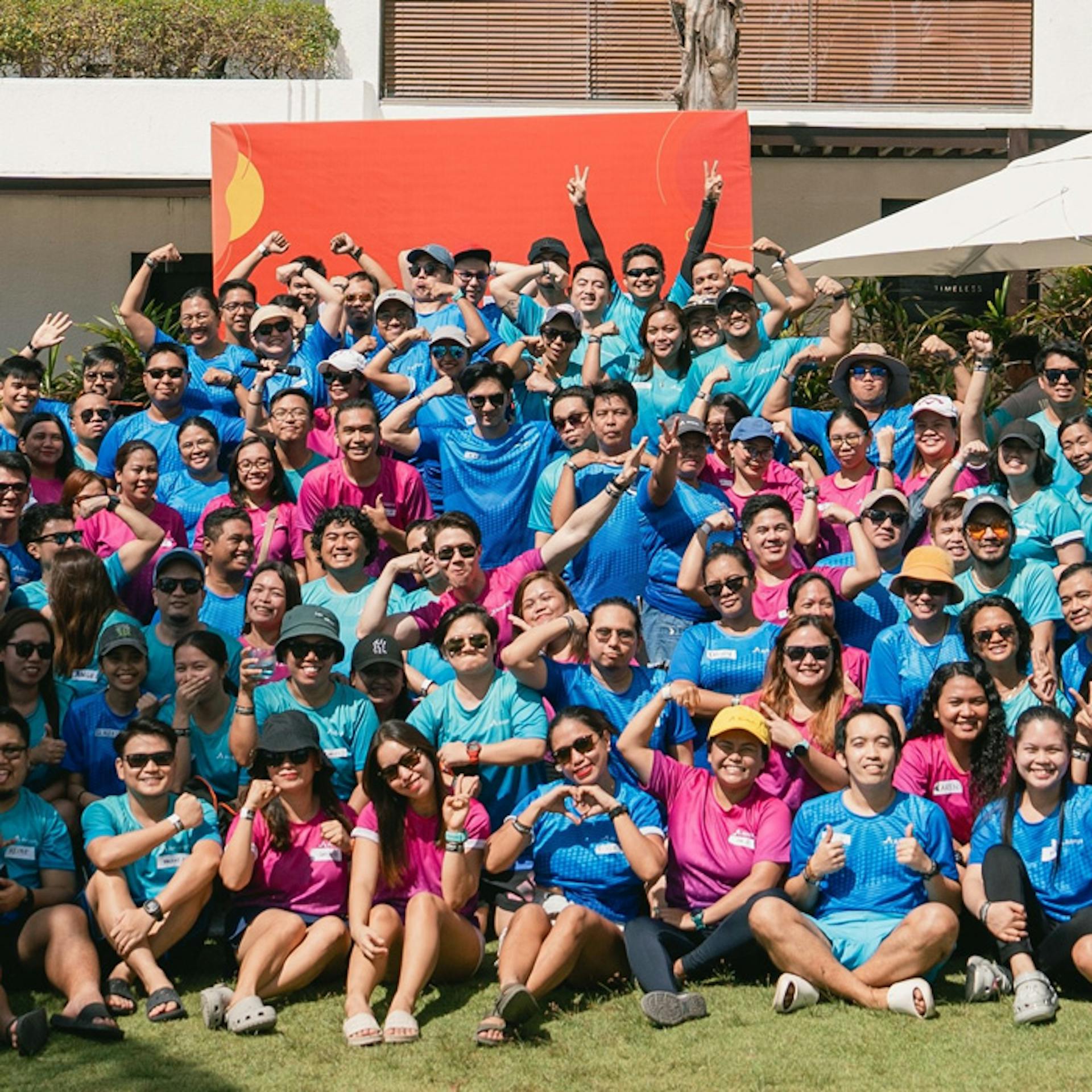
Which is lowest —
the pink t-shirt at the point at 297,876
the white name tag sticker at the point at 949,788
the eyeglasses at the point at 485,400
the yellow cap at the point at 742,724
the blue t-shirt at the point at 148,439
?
the pink t-shirt at the point at 297,876

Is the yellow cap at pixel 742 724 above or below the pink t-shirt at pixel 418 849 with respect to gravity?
above

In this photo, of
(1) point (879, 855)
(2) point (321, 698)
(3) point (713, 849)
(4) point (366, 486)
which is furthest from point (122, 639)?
(1) point (879, 855)

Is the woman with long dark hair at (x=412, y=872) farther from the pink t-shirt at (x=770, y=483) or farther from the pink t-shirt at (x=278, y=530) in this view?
the pink t-shirt at (x=770, y=483)

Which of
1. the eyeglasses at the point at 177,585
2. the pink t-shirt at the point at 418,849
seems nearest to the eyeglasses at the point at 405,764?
the pink t-shirt at the point at 418,849

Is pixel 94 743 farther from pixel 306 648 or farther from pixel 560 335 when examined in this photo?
pixel 560 335

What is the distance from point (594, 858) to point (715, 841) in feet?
1.64

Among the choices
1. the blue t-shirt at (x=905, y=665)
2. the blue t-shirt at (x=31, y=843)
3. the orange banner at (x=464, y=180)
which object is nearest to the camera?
the blue t-shirt at (x=31, y=843)

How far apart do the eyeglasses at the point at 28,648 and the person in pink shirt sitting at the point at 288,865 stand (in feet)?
3.68

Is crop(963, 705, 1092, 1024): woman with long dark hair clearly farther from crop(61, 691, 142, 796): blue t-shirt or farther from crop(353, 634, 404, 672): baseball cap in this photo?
crop(61, 691, 142, 796): blue t-shirt

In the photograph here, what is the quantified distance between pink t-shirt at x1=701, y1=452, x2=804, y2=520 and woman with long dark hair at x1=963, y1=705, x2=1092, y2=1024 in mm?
2527

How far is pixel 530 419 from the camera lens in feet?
32.5

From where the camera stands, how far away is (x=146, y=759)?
677 centimetres

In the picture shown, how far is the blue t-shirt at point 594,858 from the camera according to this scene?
682 centimetres

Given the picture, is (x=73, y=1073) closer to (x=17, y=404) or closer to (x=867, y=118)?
(x=17, y=404)
